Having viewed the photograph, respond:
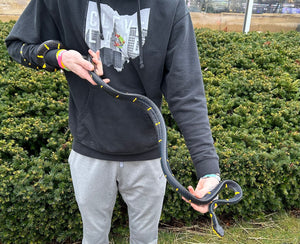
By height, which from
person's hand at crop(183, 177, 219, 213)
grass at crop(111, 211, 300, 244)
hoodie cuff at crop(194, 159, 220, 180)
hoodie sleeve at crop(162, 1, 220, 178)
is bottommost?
grass at crop(111, 211, 300, 244)

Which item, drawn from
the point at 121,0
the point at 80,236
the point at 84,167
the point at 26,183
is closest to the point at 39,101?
the point at 26,183

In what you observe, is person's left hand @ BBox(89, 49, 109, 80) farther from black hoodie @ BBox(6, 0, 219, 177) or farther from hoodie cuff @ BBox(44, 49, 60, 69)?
hoodie cuff @ BBox(44, 49, 60, 69)

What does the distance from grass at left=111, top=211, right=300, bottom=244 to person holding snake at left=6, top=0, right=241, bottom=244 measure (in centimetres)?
141

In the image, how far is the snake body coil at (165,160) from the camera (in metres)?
1.48

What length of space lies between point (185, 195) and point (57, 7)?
1.24m

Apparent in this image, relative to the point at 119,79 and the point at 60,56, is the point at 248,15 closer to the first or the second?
the point at 119,79

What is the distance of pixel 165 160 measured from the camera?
162cm

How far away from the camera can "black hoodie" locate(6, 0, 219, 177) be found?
1.72 m

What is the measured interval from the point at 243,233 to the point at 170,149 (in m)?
1.23

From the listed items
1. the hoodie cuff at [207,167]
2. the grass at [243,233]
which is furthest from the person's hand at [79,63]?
the grass at [243,233]

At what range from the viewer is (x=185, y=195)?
59.0 inches

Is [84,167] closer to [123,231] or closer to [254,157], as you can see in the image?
[123,231]

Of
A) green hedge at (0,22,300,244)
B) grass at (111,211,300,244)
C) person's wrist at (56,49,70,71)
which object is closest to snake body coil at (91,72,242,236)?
person's wrist at (56,49,70,71)

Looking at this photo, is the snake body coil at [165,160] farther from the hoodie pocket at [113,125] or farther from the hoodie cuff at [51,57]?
the hoodie cuff at [51,57]
